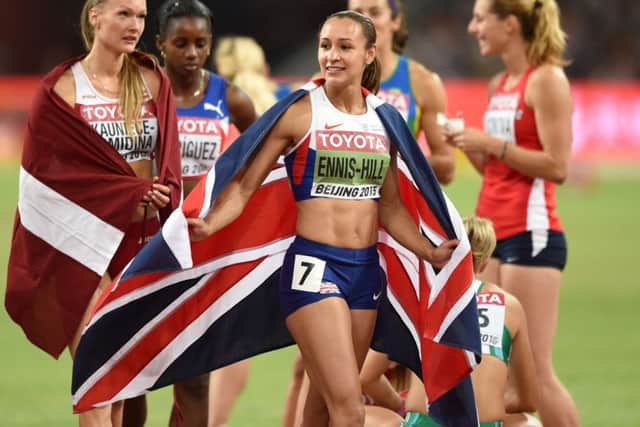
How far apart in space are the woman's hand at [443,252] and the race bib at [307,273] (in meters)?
0.54

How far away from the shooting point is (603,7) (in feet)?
96.1

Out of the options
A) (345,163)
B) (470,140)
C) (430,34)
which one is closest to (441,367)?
(345,163)

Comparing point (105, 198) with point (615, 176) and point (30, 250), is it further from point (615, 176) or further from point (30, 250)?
point (615, 176)

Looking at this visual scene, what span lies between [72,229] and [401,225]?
5.00ft

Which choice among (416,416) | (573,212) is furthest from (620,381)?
(573,212)

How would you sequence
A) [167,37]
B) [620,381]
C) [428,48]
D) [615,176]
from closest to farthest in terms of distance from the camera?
[167,37] < [620,381] < [615,176] < [428,48]

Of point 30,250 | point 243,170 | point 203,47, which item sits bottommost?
point 30,250

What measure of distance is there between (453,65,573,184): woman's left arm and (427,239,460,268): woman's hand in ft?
4.69

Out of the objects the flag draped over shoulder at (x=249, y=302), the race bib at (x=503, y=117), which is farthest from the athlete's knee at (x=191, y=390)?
the race bib at (x=503, y=117)

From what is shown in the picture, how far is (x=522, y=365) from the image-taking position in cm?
622

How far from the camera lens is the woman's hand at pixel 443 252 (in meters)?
5.70

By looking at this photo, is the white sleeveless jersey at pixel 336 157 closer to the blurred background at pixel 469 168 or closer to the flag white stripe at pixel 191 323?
the flag white stripe at pixel 191 323

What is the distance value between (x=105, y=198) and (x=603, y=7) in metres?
25.2

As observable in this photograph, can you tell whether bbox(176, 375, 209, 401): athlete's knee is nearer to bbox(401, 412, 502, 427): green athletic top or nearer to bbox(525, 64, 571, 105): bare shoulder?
bbox(401, 412, 502, 427): green athletic top
